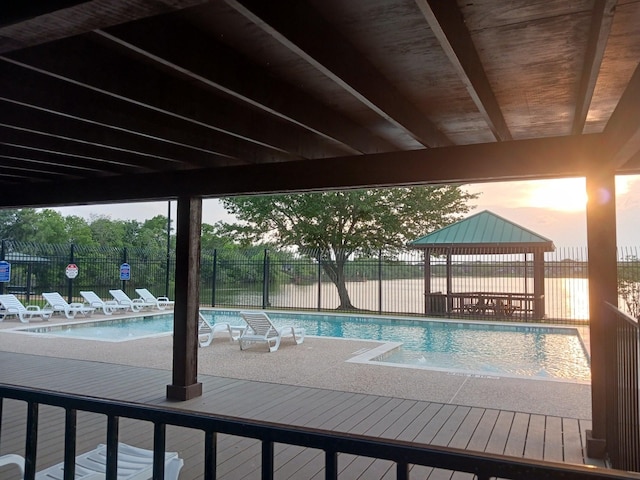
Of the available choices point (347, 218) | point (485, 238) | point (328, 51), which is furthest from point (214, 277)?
point (328, 51)

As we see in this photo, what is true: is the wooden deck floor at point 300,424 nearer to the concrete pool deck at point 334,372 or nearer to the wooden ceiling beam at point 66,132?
the concrete pool deck at point 334,372

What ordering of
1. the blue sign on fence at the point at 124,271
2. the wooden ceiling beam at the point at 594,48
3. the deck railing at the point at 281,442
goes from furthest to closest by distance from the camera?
the blue sign on fence at the point at 124,271 < the wooden ceiling beam at the point at 594,48 < the deck railing at the point at 281,442

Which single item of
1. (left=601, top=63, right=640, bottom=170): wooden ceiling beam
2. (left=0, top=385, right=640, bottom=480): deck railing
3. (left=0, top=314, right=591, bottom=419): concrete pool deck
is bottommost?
(left=0, top=314, right=591, bottom=419): concrete pool deck

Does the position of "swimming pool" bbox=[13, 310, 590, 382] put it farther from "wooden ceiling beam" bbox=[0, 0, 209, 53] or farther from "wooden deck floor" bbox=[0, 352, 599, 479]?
"wooden ceiling beam" bbox=[0, 0, 209, 53]

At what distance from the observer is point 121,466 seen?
9.80ft

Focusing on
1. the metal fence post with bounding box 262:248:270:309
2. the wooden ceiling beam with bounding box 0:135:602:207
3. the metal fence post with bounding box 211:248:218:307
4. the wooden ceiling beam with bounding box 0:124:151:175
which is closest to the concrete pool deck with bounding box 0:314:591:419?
the wooden ceiling beam with bounding box 0:135:602:207

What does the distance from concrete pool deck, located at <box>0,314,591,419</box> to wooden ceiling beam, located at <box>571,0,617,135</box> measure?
11.3 feet

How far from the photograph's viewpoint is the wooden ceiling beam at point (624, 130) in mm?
2639

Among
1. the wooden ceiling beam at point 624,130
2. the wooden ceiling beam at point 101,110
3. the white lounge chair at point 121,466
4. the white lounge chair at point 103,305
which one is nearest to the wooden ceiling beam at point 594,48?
the wooden ceiling beam at point 624,130

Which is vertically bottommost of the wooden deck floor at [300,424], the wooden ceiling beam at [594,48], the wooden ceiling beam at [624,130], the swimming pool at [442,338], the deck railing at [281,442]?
the swimming pool at [442,338]

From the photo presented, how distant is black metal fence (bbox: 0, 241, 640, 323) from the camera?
15578 mm

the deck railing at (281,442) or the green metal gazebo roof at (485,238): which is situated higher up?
the green metal gazebo roof at (485,238)

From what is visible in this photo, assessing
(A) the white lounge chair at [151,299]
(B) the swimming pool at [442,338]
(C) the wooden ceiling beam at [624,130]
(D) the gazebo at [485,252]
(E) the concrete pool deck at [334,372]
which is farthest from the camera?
(A) the white lounge chair at [151,299]

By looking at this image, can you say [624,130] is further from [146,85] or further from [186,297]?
[186,297]
